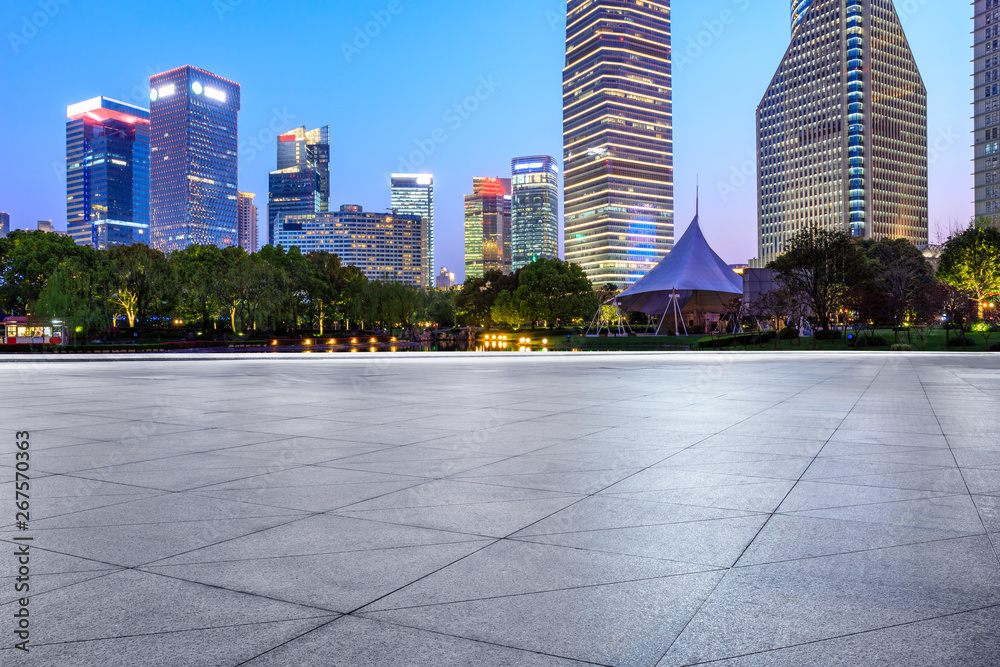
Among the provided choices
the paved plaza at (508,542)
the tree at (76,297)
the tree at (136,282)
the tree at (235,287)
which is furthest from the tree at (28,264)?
the paved plaza at (508,542)

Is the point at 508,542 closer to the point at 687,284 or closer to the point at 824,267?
the point at 824,267

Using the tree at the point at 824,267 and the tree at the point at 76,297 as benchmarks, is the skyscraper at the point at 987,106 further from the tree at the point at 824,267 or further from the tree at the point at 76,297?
the tree at the point at 76,297

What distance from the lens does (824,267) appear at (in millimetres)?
52688

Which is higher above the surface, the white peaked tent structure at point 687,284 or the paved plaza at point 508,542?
the white peaked tent structure at point 687,284

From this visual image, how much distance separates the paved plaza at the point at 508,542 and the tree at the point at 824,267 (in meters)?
46.4

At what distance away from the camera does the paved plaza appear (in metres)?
3.10

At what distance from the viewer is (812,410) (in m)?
11.5

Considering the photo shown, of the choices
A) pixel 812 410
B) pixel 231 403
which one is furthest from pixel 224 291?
pixel 812 410

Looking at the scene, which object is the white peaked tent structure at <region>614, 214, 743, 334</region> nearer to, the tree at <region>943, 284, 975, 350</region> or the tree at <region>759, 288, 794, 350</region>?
the tree at <region>759, 288, 794, 350</region>

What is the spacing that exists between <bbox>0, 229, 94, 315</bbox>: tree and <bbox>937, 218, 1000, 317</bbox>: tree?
242 feet

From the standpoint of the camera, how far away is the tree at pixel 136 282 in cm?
5950

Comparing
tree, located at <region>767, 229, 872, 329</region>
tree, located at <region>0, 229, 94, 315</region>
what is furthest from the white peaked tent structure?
tree, located at <region>0, 229, 94, 315</region>

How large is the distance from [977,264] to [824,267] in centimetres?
1650

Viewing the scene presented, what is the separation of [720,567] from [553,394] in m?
10.3
